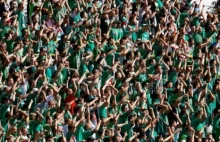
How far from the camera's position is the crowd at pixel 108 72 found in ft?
95.3

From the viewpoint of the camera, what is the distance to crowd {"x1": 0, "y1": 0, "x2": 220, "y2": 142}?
29.0 meters

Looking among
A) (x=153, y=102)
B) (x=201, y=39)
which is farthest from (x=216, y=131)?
(x=201, y=39)

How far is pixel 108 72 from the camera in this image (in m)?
31.4

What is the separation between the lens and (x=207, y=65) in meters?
33.3

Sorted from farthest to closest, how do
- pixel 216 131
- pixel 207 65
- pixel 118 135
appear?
pixel 207 65 → pixel 216 131 → pixel 118 135

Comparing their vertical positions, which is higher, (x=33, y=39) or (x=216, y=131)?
(x=33, y=39)

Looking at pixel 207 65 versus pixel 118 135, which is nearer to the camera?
pixel 118 135

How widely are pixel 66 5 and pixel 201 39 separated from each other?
397 centimetres

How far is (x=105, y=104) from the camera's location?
2991 cm

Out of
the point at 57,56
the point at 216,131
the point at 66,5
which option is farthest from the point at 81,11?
the point at 216,131

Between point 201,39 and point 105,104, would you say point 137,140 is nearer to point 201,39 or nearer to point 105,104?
point 105,104

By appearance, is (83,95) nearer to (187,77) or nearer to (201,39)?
(187,77)

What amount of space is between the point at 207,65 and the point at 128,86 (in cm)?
330

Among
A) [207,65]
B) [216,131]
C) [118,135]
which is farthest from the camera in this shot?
[207,65]
